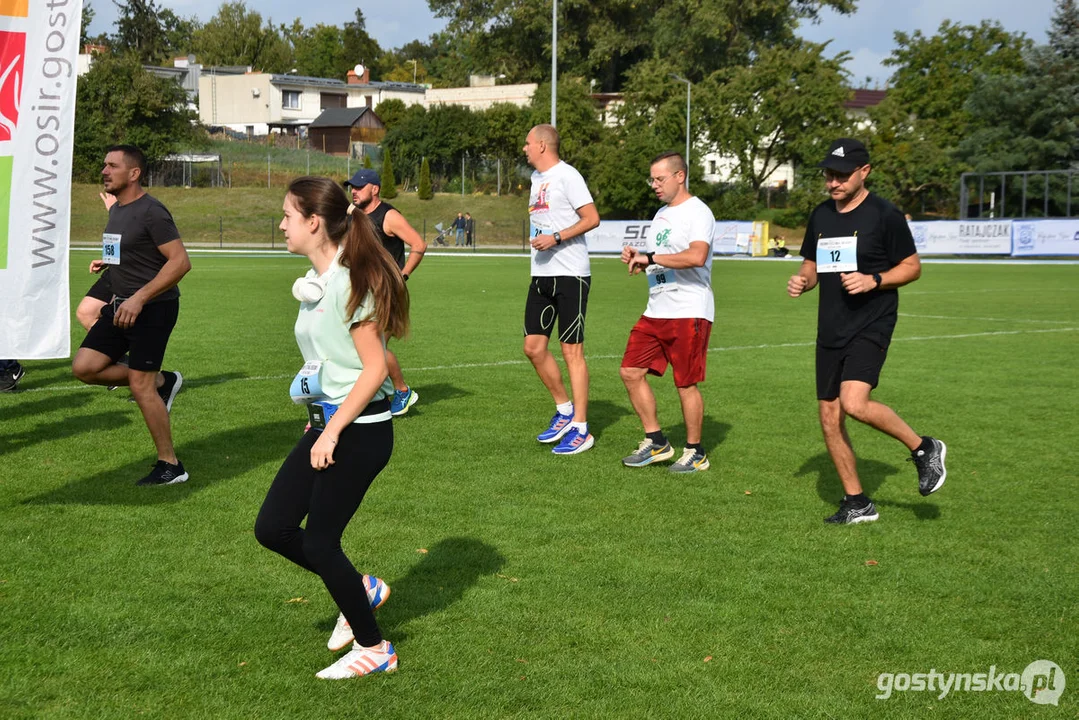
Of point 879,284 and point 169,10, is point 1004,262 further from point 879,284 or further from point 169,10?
point 169,10

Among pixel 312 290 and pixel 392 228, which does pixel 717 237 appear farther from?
pixel 312 290

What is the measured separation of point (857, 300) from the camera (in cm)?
643

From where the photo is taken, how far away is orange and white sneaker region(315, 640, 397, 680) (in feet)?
14.0

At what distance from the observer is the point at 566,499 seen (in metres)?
7.05

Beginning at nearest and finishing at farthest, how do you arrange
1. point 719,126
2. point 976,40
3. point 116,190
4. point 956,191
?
point 116,190
point 956,191
point 719,126
point 976,40

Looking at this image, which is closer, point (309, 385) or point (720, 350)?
point (309, 385)

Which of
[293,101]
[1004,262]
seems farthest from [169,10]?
[1004,262]

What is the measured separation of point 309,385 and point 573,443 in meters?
4.53

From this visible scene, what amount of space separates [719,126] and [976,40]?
23.9 metres

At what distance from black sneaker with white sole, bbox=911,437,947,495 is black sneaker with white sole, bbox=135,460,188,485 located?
→ 4.48 m

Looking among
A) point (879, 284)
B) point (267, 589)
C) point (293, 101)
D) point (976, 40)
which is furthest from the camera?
point (293, 101)

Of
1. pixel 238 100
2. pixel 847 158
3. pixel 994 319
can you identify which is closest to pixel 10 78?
pixel 847 158

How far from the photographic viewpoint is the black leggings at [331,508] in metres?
4.15

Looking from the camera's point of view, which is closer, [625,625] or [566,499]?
[625,625]
